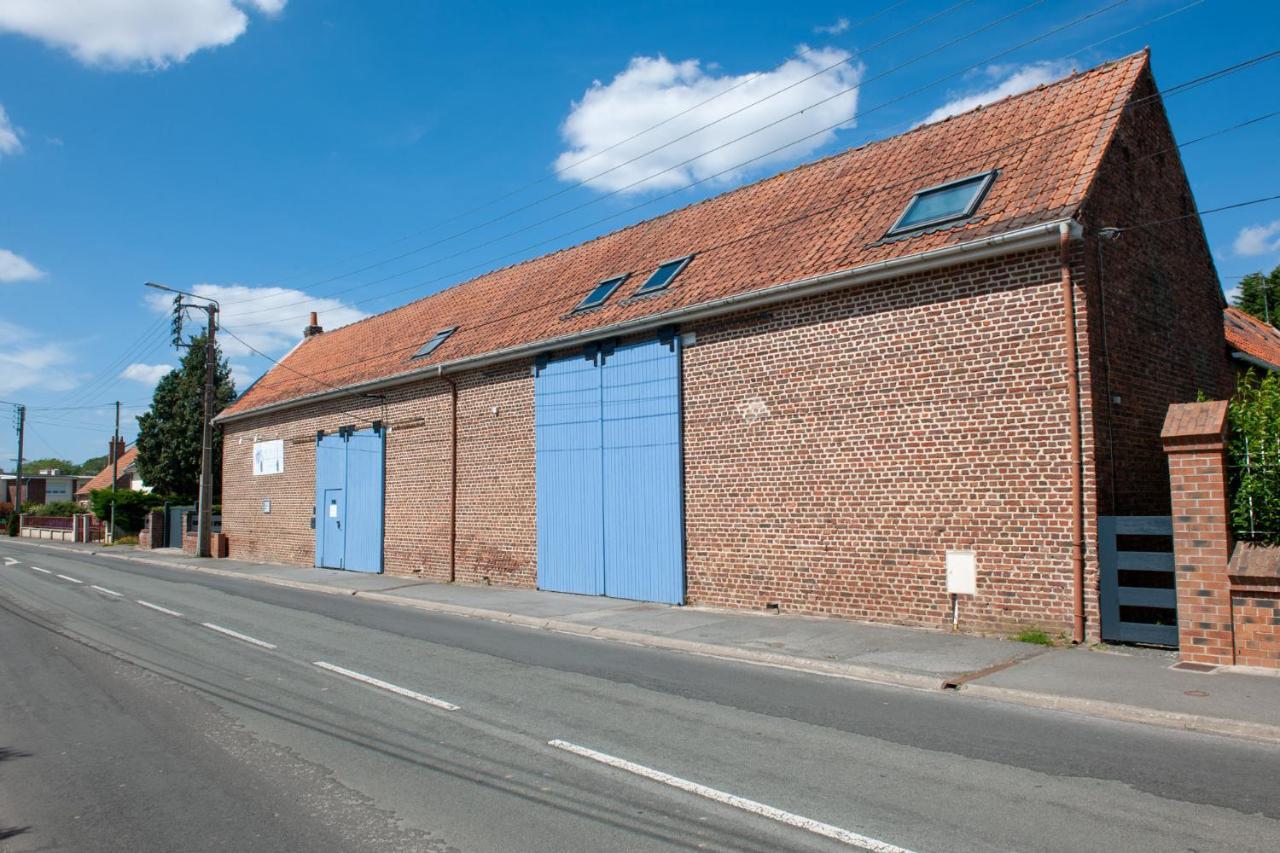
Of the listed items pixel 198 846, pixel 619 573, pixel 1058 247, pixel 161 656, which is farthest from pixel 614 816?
pixel 619 573

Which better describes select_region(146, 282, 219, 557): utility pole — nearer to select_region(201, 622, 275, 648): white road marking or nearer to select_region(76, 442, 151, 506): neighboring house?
select_region(201, 622, 275, 648): white road marking

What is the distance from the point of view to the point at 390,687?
838 cm

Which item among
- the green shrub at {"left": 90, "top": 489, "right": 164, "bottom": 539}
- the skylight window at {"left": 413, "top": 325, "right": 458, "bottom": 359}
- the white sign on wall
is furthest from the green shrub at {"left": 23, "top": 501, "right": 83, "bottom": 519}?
the skylight window at {"left": 413, "top": 325, "right": 458, "bottom": 359}

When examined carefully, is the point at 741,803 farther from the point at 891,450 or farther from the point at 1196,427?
the point at 891,450

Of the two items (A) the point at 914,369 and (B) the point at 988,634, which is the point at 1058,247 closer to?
(A) the point at 914,369

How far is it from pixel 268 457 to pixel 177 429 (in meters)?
19.7

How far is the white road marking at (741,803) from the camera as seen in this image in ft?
14.5

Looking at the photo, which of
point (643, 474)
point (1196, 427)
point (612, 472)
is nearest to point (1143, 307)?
point (1196, 427)

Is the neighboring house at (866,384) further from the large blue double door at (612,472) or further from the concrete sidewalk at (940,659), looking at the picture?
the concrete sidewalk at (940,659)

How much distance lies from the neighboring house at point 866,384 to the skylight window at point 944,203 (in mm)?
87

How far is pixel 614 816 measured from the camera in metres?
4.84

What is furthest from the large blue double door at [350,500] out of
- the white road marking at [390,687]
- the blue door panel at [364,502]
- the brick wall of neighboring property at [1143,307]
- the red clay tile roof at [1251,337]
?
the red clay tile roof at [1251,337]

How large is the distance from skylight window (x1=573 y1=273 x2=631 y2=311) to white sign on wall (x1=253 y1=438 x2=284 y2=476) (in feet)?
47.1

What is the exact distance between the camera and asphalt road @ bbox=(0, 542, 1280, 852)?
4.63 m
